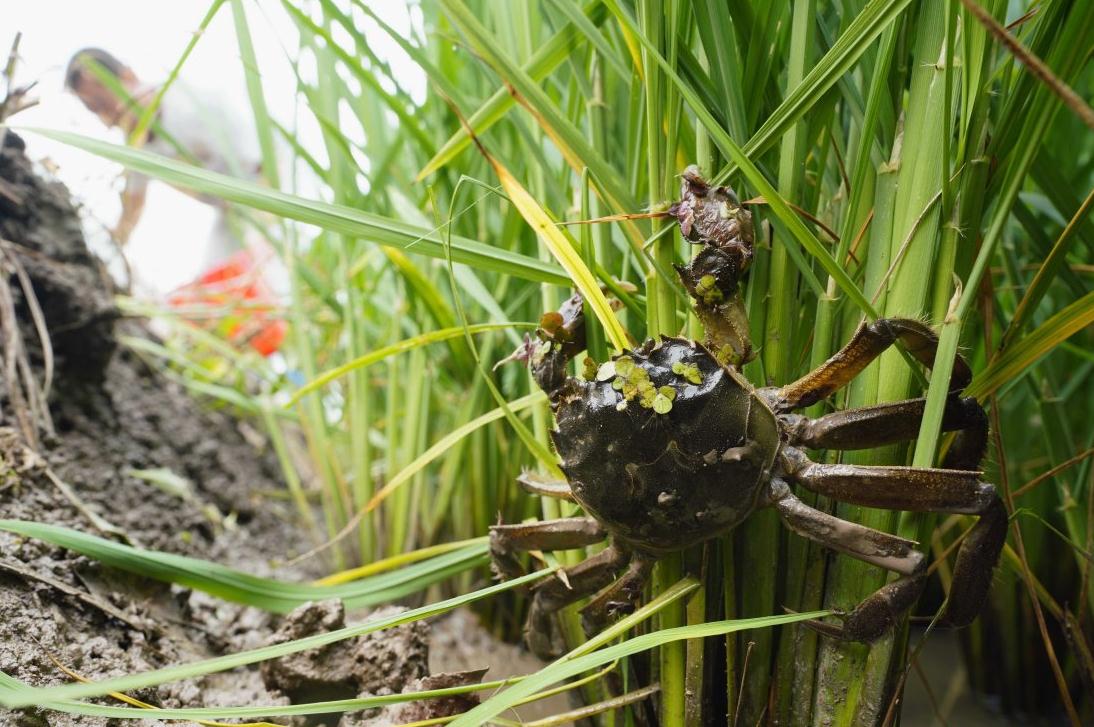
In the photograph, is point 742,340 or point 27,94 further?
point 27,94

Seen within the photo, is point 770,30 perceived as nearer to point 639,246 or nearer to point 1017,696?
point 639,246

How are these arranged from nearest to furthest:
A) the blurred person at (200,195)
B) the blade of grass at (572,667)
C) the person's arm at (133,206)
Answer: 1. the blade of grass at (572,667)
2. the blurred person at (200,195)
3. the person's arm at (133,206)

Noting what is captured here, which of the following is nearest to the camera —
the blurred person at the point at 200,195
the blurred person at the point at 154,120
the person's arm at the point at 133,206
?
the blurred person at the point at 154,120

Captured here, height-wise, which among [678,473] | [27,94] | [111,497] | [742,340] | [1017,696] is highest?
[27,94]

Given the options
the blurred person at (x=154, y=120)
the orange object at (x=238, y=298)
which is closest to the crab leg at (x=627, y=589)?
the blurred person at (x=154, y=120)

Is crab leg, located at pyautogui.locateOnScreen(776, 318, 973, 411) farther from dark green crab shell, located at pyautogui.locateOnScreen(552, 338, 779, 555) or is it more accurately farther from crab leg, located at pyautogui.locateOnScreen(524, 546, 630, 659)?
crab leg, located at pyautogui.locateOnScreen(524, 546, 630, 659)

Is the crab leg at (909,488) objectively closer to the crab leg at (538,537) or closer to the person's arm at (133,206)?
the crab leg at (538,537)

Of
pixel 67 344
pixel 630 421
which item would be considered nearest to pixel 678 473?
pixel 630 421
